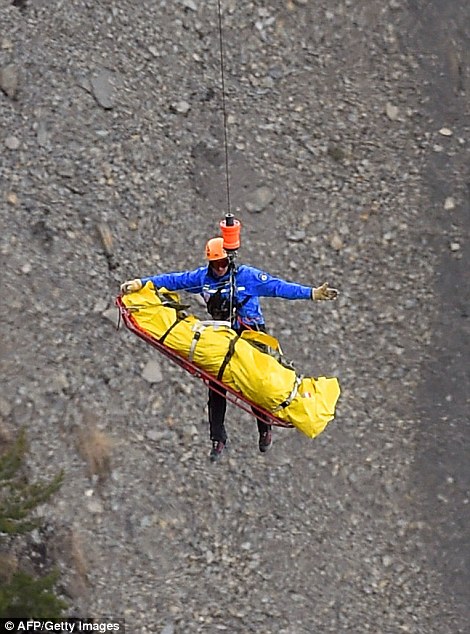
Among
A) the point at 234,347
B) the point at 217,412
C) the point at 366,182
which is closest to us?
the point at 234,347

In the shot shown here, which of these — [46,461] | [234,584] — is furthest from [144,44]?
[234,584]

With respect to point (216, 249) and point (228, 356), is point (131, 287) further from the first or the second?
point (228, 356)

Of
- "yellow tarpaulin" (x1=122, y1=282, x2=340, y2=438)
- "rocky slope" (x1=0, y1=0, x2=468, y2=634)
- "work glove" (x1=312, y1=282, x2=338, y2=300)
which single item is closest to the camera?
"work glove" (x1=312, y1=282, x2=338, y2=300)

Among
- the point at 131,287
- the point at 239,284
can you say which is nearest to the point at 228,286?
the point at 239,284

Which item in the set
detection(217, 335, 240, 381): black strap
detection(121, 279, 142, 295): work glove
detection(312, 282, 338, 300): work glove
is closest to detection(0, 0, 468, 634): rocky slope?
Answer: detection(121, 279, 142, 295): work glove

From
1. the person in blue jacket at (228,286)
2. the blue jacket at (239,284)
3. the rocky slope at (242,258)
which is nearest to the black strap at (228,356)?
the person in blue jacket at (228,286)

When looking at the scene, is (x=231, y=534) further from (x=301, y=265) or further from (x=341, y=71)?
(x=341, y=71)

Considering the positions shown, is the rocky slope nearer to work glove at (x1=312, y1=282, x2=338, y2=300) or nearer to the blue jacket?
the blue jacket
